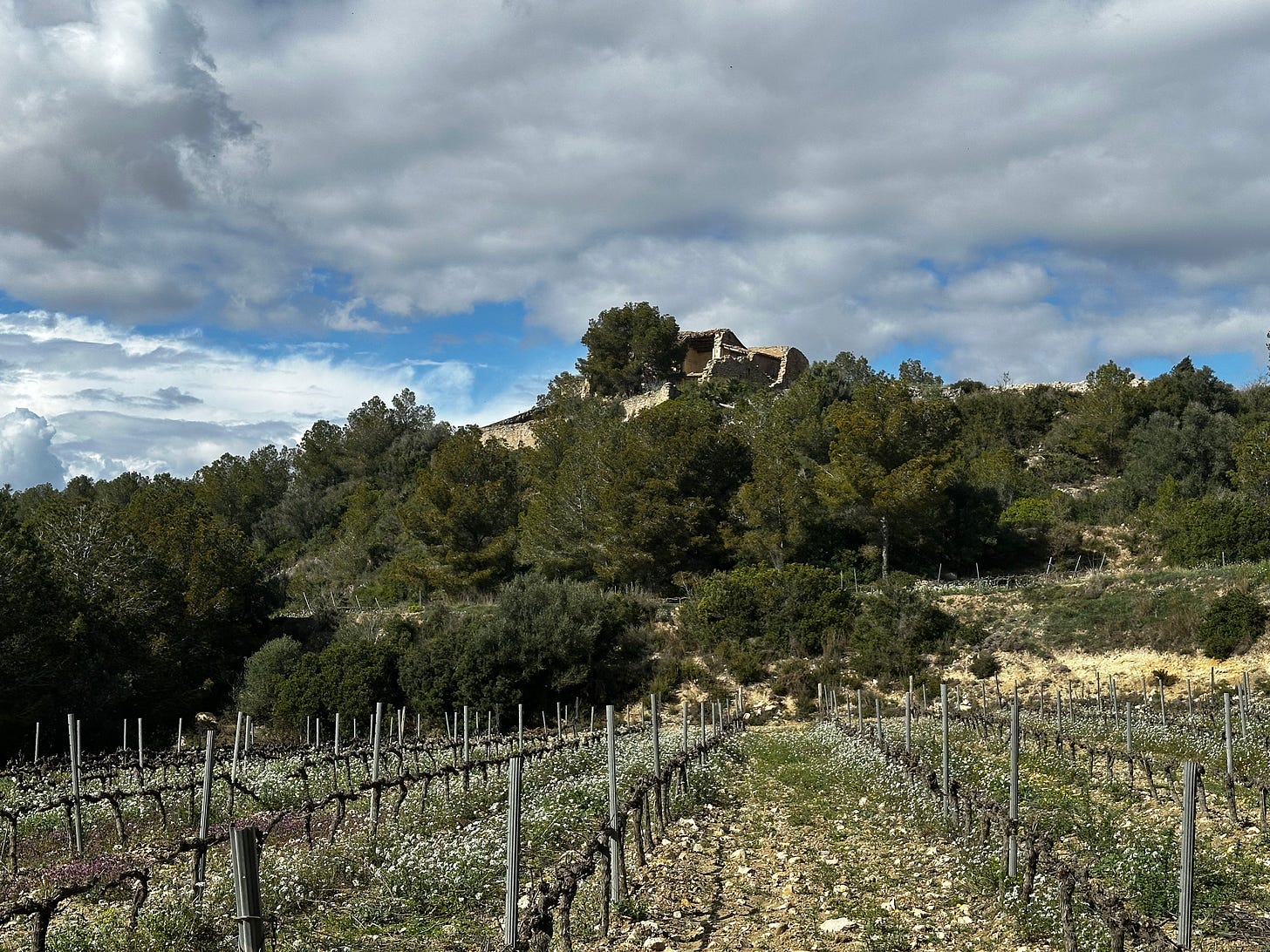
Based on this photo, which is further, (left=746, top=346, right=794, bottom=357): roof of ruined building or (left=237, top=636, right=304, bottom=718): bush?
(left=746, top=346, right=794, bottom=357): roof of ruined building

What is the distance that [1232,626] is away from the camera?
108 feet

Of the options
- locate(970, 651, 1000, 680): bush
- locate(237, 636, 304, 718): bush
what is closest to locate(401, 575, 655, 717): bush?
locate(237, 636, 304, 718): bush

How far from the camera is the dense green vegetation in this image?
1417 inches

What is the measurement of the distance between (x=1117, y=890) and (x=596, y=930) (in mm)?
4038

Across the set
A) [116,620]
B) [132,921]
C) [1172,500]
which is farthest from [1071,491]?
[132,921]

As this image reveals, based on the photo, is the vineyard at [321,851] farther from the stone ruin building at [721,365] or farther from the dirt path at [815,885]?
the stone ruin building at [721,365]

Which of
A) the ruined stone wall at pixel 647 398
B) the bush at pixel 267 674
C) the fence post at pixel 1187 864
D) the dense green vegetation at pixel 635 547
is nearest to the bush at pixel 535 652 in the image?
the dense green vegetation at pixel 635 547

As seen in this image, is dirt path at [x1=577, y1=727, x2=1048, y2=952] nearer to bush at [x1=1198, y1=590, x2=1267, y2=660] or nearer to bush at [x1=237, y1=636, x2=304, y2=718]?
bush at [x1=1198, y1=590, x2=1267, y2=660]

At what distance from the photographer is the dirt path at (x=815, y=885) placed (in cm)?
755

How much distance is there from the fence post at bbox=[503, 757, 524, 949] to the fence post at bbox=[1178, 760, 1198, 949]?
3982mm

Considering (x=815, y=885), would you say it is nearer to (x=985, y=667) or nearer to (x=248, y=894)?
(x=248, y=894)

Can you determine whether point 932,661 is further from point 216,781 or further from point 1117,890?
point 1117,890

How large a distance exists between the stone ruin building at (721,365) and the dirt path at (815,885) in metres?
58.3

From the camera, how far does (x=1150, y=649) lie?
3434 cm
